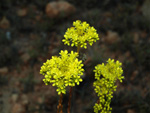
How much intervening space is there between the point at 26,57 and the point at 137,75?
2.94m

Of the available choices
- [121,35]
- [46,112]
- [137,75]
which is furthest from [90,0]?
[46,112]

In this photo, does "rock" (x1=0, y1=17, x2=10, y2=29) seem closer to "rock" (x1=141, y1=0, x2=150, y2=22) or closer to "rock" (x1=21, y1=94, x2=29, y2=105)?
"rock" (x1=21, y1=94, x2=29, y2=105)

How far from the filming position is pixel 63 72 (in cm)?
215

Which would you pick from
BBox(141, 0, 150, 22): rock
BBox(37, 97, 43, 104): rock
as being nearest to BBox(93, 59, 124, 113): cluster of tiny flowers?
BBox(37, 97, 43, 104): rock

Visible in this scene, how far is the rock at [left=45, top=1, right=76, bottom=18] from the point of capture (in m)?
6.18

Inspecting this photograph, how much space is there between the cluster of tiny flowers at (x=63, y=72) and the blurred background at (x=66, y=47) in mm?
2152

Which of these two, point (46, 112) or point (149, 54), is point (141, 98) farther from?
point (46, 112)

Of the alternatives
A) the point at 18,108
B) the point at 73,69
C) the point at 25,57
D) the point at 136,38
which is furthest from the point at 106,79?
the point at 25,57

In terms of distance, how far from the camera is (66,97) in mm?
4809

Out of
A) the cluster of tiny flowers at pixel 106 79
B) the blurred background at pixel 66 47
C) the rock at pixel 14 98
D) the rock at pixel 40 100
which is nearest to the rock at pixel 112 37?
the blurred background at pixel 66 47

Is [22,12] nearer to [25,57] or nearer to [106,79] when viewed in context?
[25,57]

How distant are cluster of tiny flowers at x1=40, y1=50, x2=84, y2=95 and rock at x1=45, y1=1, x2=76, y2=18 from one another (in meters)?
4.13

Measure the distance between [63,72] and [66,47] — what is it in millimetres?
3260

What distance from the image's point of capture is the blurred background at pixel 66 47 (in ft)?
15.9
